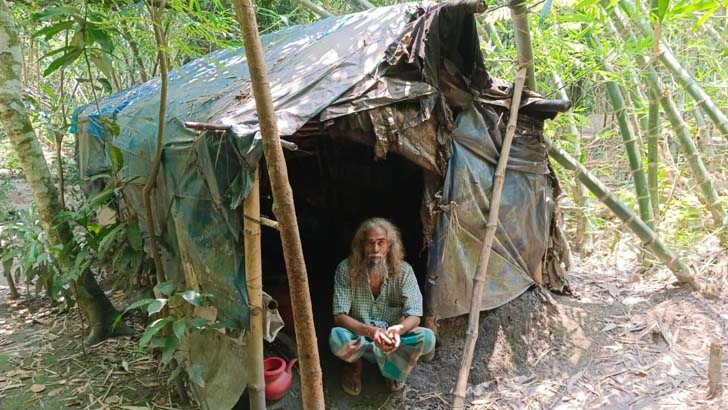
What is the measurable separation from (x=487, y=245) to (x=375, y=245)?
0.79 m

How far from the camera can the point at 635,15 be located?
3381mm

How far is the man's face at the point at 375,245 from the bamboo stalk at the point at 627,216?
177 centimetres

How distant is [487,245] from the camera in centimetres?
350

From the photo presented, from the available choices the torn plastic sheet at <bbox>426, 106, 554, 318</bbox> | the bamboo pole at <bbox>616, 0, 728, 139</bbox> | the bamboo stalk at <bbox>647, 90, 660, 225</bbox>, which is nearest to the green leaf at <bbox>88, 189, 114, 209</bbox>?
the torn plastic sheet at <bbox>426, 106, 554, 318</bbox>

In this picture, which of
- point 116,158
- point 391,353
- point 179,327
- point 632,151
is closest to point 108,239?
point 116,158

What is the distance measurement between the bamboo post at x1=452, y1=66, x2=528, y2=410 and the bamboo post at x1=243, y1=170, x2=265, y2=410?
1238 mm

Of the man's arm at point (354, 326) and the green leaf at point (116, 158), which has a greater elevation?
the green leaf at point (116, 158)

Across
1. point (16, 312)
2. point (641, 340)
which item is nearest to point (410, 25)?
point (641, 340)

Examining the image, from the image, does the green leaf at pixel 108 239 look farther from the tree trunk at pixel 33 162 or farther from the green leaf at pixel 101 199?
the tree trunk at pixel 33 162

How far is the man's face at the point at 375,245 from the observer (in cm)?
337

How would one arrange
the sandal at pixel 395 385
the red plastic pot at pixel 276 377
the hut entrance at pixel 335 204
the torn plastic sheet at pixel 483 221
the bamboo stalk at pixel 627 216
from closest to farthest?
1. the red plastic pot at pixel 276 377
2. the sandal at pixel 395 385
3. the torn plastic sheet at pixel 483 221
4. the bamboo stalk at pixel 627 216
5. the hut entrance at pixel 335 204

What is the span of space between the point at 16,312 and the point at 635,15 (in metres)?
5.96

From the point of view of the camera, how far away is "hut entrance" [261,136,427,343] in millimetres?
4461

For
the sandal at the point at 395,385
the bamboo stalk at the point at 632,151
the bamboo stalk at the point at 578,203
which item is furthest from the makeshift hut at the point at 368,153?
the bamboo stalk at the point at 578,203
